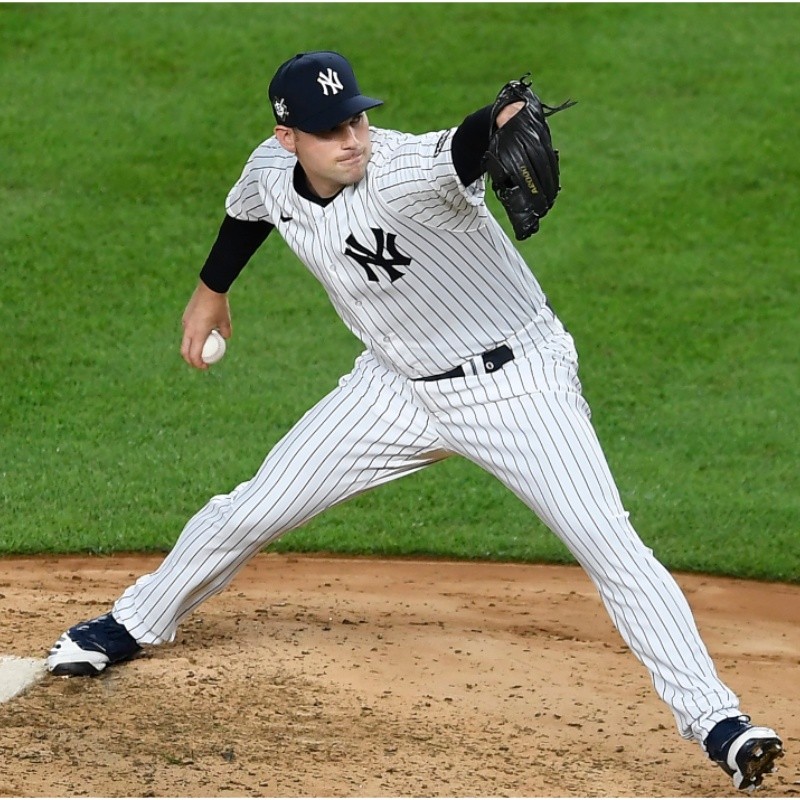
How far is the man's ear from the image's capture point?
150 inches

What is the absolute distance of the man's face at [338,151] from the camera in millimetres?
3695

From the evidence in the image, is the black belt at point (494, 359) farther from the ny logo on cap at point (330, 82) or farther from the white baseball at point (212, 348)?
the white baseball at point (212, 348)

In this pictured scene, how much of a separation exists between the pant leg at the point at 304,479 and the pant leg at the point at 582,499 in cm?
19

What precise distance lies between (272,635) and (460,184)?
6.06 ft

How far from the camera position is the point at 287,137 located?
3826 millimetres

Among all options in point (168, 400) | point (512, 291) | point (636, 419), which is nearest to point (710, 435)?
point (636, 419)

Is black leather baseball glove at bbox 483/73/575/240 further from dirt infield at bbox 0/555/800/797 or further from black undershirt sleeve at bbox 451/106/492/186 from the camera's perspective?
dirt infield at bbox 0/555/800/797

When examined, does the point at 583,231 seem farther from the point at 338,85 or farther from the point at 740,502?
the point at 338,85

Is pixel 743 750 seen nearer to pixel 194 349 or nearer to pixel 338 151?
pixel 338 151

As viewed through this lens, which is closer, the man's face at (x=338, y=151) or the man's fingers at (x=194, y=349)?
the man's face at (x=338, y=151)

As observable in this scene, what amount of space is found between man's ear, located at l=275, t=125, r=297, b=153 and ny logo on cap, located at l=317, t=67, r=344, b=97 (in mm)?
161

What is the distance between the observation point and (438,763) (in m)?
3.77

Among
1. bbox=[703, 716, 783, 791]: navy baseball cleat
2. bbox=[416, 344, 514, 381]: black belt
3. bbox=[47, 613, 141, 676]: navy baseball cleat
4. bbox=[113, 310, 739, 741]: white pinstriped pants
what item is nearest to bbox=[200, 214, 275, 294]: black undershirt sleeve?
bbox=[113, 310, 739, 741]: white pinstriped pants

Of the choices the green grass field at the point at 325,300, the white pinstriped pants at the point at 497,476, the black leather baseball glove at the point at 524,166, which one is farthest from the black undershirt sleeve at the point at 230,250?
the green grass field at the point at 325,300
